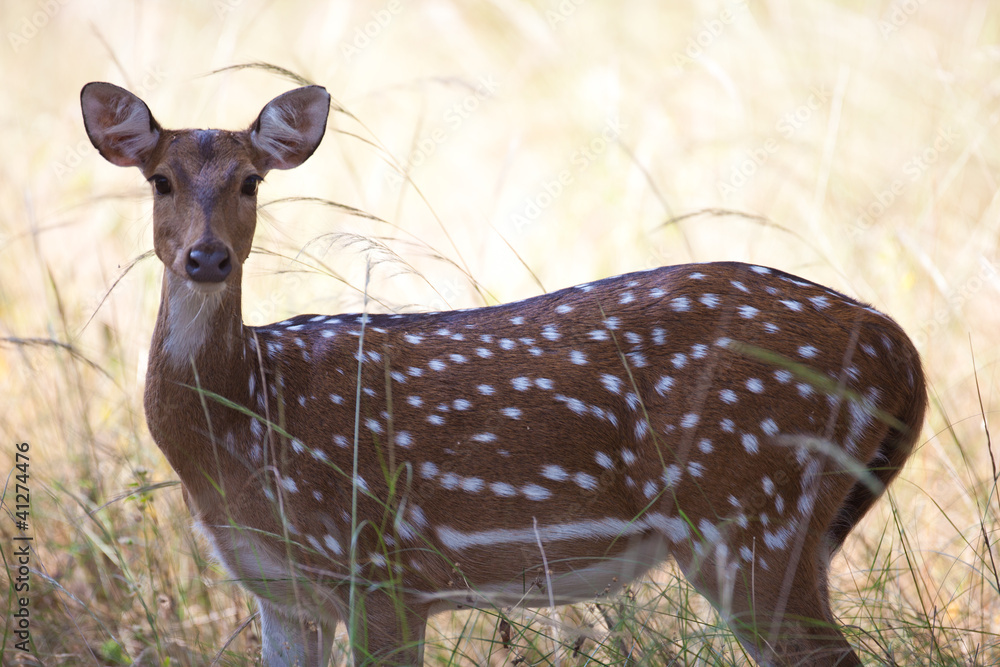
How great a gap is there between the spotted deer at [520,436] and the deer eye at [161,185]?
11 mm

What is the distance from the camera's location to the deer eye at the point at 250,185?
360 centimetres

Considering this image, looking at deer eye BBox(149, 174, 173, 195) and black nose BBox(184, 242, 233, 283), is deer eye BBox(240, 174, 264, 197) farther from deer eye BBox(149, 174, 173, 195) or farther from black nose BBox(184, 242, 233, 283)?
black nose BBox(184, 242, 233, 283)

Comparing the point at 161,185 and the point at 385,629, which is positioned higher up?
the point at 161,185

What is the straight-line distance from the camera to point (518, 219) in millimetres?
8102

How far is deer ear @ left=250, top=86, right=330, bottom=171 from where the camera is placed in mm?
3725

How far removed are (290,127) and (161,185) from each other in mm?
545

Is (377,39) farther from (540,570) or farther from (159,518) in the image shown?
(540,570)

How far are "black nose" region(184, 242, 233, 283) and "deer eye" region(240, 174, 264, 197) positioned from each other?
38 centimetres

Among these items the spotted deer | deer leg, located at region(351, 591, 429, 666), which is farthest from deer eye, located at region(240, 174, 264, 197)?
deer leg, located at region(351, 591, 429, 666)

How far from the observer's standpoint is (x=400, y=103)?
1050 cm

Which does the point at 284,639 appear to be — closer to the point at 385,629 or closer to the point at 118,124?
the point at 385,629

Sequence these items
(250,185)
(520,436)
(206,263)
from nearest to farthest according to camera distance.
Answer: (206,263), (520,436), (250,185)

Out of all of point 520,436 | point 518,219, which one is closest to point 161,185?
point 520,436

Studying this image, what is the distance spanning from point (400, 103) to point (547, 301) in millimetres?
7194
